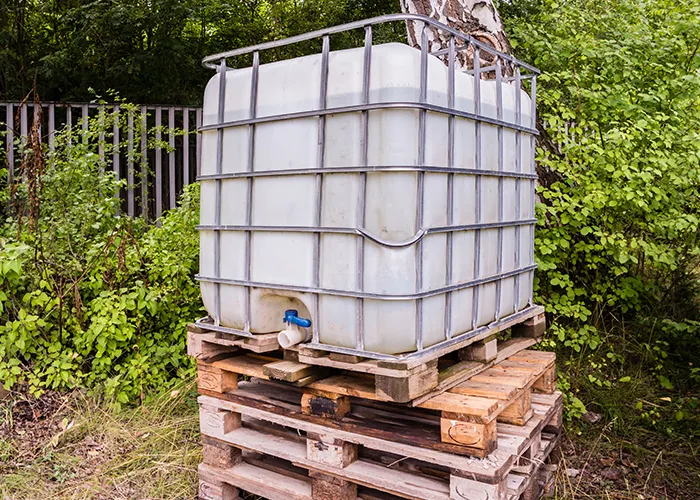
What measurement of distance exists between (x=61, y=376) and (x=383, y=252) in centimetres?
275

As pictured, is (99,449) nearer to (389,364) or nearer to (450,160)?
(389,364)

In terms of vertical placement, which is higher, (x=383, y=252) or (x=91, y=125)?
(x=91, y=125)

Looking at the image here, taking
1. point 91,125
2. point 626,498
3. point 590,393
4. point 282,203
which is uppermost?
point 91,125

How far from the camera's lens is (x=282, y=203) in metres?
2.62

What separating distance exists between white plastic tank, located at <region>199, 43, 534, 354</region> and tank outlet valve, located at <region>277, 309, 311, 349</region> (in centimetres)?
7

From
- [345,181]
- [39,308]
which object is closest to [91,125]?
[39,308]

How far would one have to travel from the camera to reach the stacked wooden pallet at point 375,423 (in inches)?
96.0

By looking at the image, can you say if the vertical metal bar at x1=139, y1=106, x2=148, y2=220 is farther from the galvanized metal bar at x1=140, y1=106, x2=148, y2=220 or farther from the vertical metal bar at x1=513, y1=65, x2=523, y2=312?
the vertical metal bar at x1=513, y1=65, x2=523, y2=312

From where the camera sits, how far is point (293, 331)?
8.75 ft

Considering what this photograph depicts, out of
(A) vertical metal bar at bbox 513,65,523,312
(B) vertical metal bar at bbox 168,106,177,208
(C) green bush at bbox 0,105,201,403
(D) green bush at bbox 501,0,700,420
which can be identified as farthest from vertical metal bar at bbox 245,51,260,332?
(B) vertical metal bar at bbox 168,106,177,208

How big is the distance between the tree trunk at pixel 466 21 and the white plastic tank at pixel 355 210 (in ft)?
6.10

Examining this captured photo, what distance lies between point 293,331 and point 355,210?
65 cm

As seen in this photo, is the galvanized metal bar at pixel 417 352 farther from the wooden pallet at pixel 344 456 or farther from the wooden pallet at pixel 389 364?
the wooden pallet at pixel 344 456

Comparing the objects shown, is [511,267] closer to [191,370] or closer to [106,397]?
[191,370]
